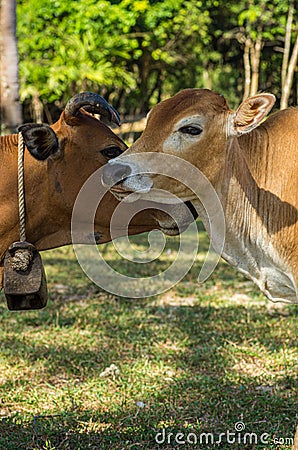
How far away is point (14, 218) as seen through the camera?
11.6ft

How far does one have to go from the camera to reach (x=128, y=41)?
722 inches

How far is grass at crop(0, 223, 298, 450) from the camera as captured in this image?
13.0 ft

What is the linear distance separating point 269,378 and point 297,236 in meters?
1.87

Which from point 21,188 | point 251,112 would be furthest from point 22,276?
point 251,112

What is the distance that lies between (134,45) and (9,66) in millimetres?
10888

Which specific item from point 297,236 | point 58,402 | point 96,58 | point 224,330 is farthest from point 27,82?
point 297,236

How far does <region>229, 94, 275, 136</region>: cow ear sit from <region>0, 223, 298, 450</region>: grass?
5.92 ft

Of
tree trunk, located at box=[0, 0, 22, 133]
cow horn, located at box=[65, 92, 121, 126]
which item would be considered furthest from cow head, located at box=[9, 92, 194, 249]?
tree trunk, located at box=[0, 0, 22, 133]

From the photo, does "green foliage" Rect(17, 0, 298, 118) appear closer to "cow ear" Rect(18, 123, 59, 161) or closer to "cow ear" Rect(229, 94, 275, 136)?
"cow ear" Rect(18, 123, 59, 161)

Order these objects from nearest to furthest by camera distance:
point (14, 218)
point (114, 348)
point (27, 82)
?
point (14, 218) → point (114, 348) → point (27, 82)

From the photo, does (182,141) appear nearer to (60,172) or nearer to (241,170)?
(241,170)

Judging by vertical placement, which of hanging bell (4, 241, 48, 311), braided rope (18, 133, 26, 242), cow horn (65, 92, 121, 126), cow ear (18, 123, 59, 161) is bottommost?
hanging bell (4, 241, 48, 311)

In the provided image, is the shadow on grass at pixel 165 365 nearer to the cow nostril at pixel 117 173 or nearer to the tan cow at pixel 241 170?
the tan cow at pixel 241 170

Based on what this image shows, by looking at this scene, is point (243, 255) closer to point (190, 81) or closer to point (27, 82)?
point (27, 82)
